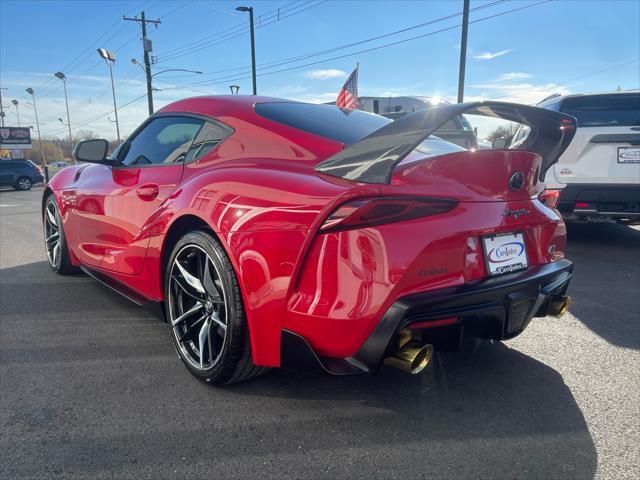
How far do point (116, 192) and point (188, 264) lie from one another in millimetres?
1026

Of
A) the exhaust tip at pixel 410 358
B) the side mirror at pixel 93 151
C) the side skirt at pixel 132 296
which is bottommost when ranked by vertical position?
the side skirt at pixel 132 296

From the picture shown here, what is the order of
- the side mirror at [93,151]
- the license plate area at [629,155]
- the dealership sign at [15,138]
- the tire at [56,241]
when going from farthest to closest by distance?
the dealership sign at [15,138] → the license plate area at [629,155] → the tire at [56,241] → the side mirror at [93,151]

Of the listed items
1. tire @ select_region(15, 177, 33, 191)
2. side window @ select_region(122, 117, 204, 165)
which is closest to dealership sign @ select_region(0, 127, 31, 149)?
tire @ select_region(15, 177, 33, 191)

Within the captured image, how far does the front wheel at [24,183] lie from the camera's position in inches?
884

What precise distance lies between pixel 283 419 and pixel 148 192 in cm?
152

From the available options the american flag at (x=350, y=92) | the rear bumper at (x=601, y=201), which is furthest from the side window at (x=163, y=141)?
the american flag at (x=350, y=92)

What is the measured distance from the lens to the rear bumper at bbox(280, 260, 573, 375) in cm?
171

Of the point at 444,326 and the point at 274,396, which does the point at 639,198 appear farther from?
the point at 274,396

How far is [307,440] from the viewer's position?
190 cm

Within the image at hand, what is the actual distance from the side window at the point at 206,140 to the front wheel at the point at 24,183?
79.3ft

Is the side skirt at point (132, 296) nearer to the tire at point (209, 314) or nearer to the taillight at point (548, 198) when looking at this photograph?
the tire at point (209, 314)

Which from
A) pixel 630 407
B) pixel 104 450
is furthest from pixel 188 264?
pixel 630 407

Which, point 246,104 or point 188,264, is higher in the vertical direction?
point 246,104

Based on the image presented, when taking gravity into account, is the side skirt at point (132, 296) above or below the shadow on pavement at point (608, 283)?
above
